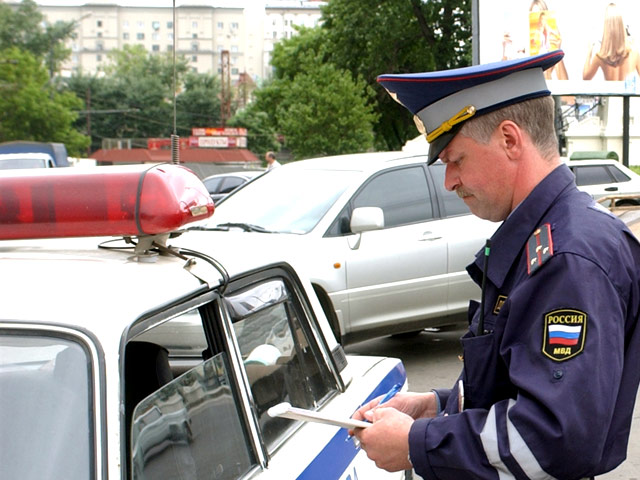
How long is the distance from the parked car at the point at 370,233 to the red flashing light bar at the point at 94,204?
12.9 ft

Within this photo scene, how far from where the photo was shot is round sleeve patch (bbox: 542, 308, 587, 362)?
5.09ft

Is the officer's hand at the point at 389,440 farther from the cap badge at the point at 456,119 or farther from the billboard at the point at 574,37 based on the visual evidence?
the billboard at the point at 574,37

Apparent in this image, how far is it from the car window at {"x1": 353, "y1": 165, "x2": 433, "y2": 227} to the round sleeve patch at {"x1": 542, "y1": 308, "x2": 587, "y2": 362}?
5.27 m

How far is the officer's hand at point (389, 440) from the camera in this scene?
1.79 metres

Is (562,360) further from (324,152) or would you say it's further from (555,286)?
(324,152)

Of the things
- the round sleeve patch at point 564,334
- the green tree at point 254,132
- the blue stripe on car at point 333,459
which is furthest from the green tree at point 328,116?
the green tree at point 254,132

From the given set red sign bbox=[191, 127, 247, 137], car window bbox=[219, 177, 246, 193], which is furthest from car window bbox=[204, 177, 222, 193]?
red sign bbox=[191, 127, 247, 137]

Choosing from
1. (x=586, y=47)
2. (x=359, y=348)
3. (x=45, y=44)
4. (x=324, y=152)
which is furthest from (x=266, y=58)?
(x=359, y=348)

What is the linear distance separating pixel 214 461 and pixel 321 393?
74 centimetres

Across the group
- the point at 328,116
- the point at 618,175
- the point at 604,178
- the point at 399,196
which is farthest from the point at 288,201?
the point at 328,116

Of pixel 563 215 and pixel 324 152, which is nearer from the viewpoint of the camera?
pixel 563 215

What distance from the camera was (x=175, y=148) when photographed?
3.01 m

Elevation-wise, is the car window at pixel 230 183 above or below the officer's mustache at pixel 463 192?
below

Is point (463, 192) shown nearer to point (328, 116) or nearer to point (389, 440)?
point (389, 440)
